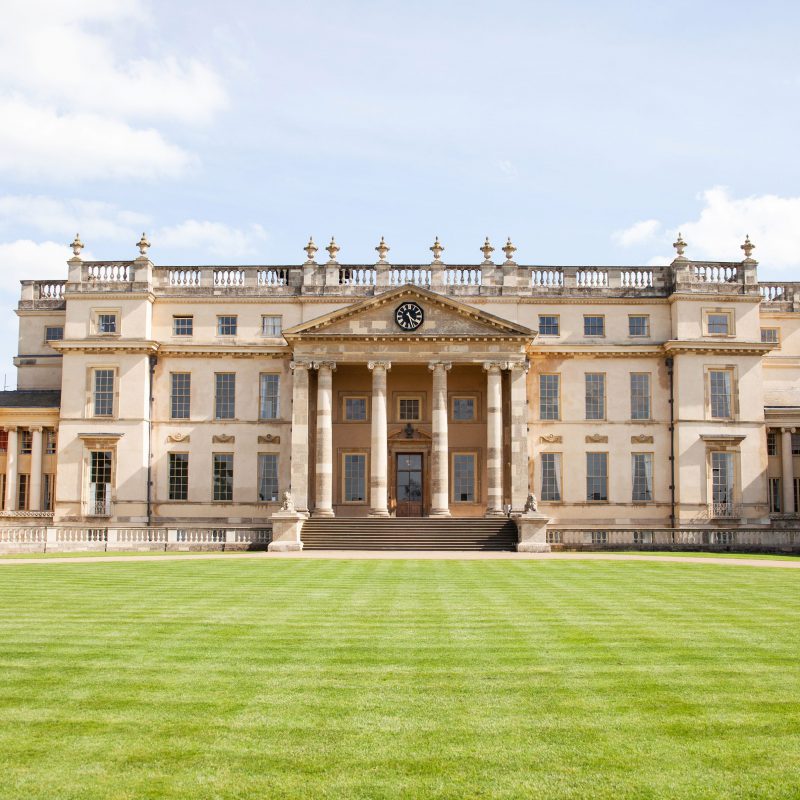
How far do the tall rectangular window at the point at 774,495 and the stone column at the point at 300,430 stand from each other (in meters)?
24.9

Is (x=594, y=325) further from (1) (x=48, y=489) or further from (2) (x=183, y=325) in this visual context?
(1) (x=48, y=489)

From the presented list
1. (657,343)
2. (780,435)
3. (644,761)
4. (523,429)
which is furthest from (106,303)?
(644,761)

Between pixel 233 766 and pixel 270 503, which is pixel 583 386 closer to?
pixel 270 503

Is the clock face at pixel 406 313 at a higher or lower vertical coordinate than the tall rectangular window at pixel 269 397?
higher

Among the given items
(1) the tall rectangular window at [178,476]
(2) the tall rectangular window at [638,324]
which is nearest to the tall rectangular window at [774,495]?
(2) the tall rectangular window at [638,324]

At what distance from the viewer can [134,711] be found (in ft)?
30.8

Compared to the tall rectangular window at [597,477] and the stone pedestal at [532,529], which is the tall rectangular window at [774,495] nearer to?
the tall rectangular window at [597,477]

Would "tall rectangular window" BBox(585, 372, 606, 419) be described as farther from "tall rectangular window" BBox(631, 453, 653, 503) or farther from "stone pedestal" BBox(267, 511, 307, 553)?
"stone pedestal" BBox(267, 511, 307, 553)

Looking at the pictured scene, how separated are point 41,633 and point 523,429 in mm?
34103

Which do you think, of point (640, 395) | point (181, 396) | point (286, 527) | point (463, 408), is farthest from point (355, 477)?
point (640, 395)

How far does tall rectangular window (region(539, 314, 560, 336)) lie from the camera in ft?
163

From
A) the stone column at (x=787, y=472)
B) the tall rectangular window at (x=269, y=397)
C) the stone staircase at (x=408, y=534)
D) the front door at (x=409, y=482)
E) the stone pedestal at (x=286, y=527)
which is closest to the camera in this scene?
the stone pedestal at (x=286, y=527)

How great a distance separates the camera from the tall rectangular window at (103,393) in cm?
4856

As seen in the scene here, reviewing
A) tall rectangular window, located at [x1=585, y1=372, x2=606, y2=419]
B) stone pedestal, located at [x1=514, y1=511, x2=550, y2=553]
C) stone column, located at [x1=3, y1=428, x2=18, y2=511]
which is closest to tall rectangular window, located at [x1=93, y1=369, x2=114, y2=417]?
stone column, located at [x1=3, y1=428, x2=18, y2=511]
